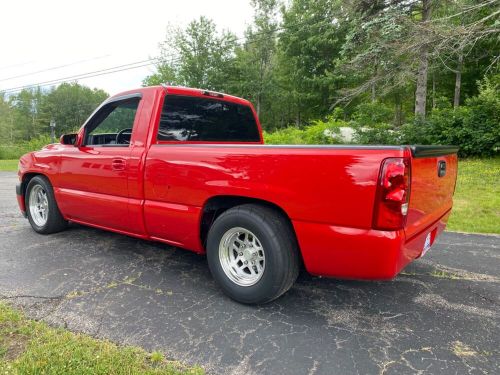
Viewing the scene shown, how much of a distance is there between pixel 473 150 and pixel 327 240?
1229 centimetres

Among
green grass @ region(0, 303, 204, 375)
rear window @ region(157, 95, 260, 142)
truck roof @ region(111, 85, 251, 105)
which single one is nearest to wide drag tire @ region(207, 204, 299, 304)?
green grass @ region(0, 303, 204, 375)

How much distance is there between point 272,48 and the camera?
3216 centimetres

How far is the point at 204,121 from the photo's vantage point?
3.96 meters

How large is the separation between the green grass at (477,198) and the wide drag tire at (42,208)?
571 centimetres

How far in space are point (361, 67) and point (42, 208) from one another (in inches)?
466

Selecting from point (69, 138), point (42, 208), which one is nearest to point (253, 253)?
point (69, 138)

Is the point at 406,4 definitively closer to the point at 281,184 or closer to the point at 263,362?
the point at 281,184

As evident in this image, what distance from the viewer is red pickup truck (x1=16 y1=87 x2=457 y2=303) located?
227 cm

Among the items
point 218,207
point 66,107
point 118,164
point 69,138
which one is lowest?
point 218,207

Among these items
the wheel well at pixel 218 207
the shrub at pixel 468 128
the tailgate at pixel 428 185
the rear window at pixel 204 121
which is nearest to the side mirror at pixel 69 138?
the rear window at pixel 204 121

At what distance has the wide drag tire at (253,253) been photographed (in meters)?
2.63

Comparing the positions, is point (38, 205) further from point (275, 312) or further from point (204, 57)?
point (204, 57)

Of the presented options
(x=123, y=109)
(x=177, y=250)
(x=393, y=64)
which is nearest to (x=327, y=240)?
(x=177, y=250)

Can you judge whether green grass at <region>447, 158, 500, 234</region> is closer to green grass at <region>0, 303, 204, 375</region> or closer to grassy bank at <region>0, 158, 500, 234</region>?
grassy bank at <region>0, 158, 500, 234</region>
